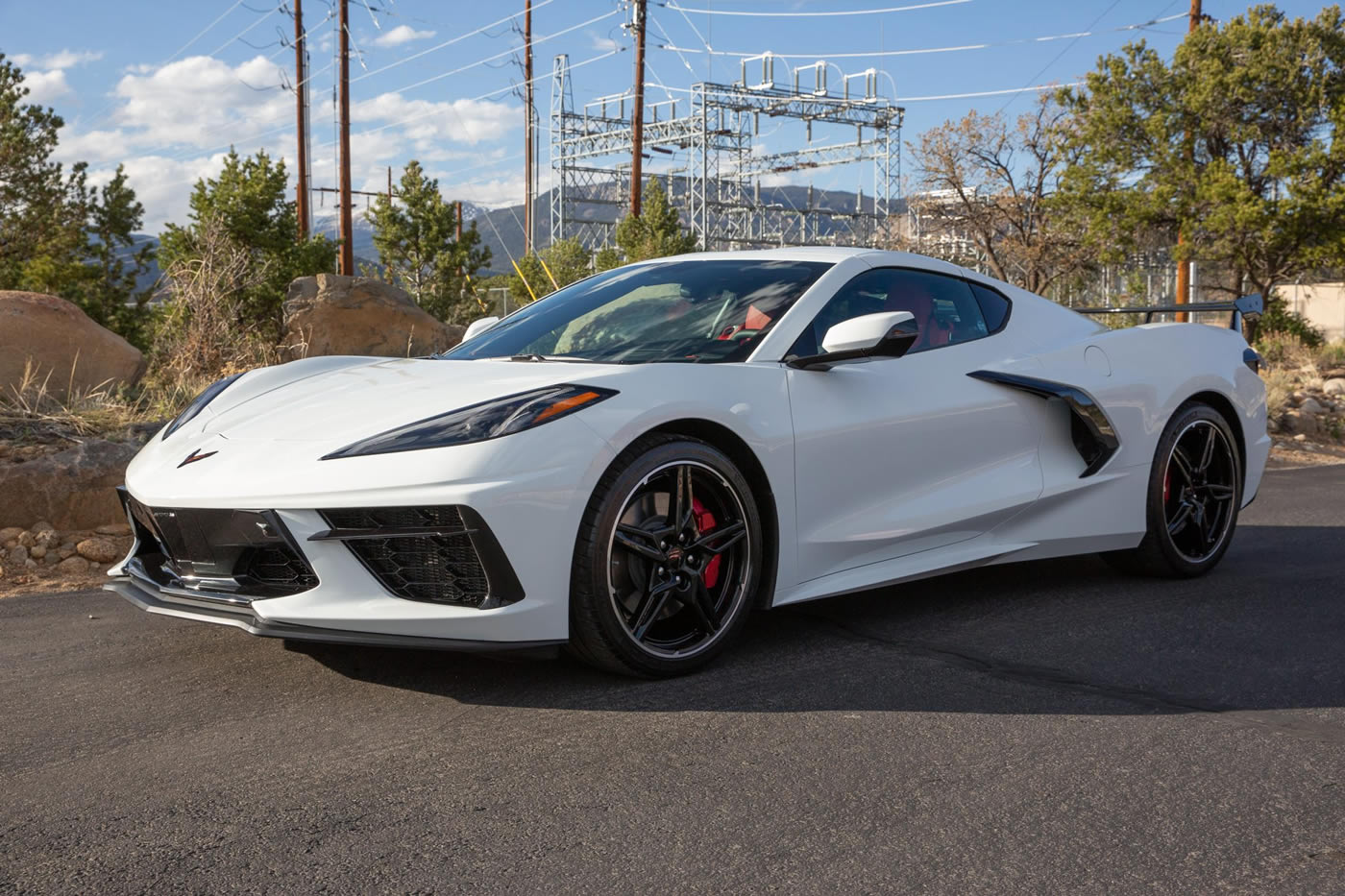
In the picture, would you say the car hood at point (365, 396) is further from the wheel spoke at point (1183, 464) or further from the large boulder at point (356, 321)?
the large boulder at point (356, 321)

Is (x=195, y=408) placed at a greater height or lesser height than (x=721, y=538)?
greater

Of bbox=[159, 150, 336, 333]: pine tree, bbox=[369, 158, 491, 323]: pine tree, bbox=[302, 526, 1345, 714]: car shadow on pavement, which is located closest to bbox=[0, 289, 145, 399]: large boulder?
bbox=[302, 526, 1345, 714]: car shadow on pavement

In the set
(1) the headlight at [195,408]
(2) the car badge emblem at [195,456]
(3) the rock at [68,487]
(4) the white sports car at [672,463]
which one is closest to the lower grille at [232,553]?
(4) the white sports car at [672,463]

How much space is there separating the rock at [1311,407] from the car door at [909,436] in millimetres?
11453

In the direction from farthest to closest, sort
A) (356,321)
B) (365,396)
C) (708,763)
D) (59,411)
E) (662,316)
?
1. (356,321)
2. (59,411)
3. (662,316)
4. (365,396)
5. (708,763)

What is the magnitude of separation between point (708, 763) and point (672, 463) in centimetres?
95

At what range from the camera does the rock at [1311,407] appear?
1474cm

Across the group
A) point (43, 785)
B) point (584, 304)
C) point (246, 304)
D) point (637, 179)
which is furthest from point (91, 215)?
point (43, 785)

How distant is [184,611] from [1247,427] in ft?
15.1

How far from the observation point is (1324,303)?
133 ft

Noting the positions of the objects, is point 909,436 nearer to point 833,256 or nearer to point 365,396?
point 833,256

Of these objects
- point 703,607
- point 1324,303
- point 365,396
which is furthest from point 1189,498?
point 1324,303

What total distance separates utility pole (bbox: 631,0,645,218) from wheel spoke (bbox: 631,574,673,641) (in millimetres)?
27713

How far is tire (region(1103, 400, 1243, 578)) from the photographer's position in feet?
17.4
